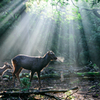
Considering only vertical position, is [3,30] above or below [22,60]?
above

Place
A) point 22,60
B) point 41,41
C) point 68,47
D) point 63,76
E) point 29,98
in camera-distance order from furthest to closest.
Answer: point 68,47
point 41,41
point 63,76
point 22,60
point 29,98

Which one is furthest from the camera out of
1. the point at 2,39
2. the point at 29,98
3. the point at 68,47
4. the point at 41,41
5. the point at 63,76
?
the point at 68,47

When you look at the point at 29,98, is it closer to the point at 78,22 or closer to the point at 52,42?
the point at 52,42

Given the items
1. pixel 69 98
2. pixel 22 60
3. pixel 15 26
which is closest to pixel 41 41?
pixel 15 26

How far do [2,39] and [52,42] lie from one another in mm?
10602

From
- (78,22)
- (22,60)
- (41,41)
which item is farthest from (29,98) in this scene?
(78,22)

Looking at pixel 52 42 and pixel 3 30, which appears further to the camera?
pixel 52 42

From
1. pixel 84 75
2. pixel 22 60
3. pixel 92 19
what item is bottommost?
pixel 84 75

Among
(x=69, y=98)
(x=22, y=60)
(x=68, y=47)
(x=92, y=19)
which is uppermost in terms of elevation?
(x=92, y=19)

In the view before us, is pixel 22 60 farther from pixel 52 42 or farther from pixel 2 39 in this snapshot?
pixel 52 42

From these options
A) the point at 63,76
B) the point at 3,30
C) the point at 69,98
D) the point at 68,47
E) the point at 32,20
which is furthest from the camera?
the point at 68,47

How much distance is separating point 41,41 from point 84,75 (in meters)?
18.1

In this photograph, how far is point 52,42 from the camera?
27.8 metres

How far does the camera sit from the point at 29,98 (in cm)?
556
